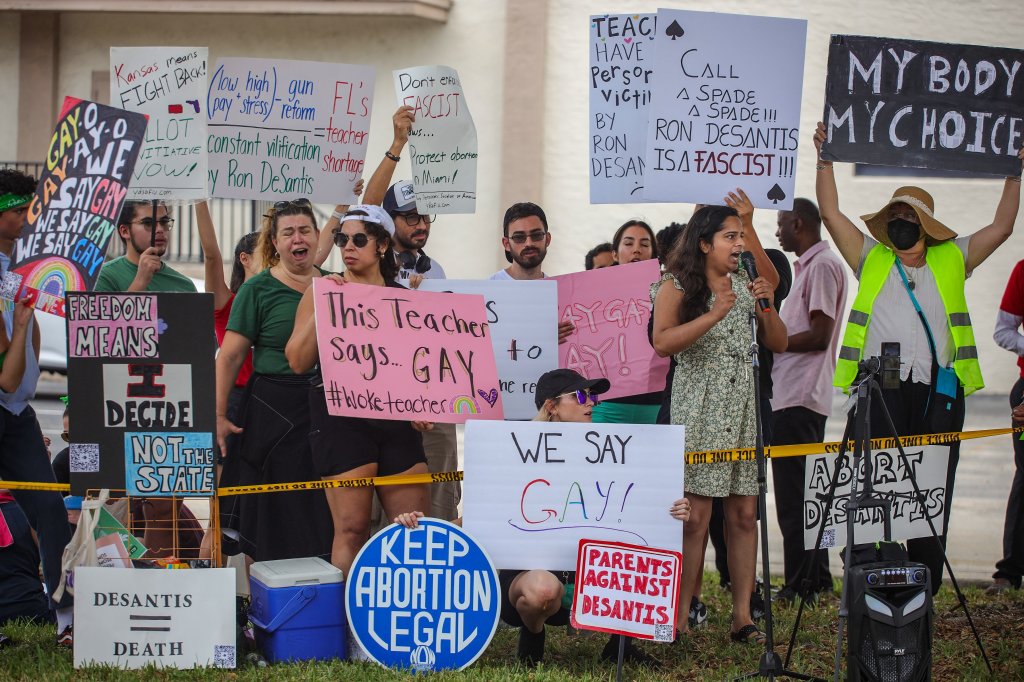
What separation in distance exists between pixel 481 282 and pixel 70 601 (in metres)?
2.42

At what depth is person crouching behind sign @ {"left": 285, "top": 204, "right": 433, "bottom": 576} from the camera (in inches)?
219

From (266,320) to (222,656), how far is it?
1.65 meters

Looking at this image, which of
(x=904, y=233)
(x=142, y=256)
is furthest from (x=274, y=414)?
(x=904, y=233)

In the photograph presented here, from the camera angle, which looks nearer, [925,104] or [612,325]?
[925,104]

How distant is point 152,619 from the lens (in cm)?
536

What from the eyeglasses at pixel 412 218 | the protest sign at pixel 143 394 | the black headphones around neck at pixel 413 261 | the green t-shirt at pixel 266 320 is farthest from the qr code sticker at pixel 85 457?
the eyeglasses at pixel 412 218

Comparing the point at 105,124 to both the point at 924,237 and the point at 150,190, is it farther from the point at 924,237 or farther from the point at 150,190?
the point at 924,237

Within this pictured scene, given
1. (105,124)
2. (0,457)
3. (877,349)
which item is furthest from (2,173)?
(877,349)

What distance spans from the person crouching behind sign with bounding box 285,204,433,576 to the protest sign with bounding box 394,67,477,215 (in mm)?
1267

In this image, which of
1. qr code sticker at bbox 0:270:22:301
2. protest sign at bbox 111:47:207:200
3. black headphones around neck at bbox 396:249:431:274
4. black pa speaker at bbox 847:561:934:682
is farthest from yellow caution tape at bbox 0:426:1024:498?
protest sign at bbox 111:47:207:200

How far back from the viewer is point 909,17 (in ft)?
51.9

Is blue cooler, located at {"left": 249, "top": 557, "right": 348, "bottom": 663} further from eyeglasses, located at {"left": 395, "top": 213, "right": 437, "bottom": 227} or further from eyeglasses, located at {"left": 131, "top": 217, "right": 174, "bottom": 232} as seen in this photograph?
eyeglasses, located at {"left": 395, "top": 213, "right": 437, "bottom": 227}

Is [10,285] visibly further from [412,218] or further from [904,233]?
[904,233]

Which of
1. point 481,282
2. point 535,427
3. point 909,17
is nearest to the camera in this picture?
point 535,427
